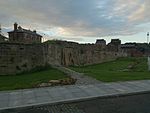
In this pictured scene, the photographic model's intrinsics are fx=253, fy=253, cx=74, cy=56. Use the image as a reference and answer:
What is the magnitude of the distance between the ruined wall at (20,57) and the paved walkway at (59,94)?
12112 millimetres

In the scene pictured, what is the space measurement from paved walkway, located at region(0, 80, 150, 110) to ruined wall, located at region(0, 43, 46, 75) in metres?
12.1

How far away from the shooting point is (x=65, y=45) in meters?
29.8

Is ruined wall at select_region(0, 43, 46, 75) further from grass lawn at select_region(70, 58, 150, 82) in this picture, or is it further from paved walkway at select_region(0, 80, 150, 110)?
paved walkway at select_region(0, 80, 150, 110)

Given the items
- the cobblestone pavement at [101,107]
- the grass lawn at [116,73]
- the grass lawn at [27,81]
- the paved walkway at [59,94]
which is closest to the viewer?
the cobblestone pavement at [101,107]

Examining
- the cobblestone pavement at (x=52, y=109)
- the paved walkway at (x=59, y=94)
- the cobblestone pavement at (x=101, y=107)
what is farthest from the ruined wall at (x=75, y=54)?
the cobblestone pavement at (x=52, y=109)

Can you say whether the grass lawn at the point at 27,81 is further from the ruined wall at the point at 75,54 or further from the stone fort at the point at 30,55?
the ruined wall at the point at 75,54

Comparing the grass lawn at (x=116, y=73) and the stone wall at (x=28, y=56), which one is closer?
the grass lawn at (x=116, y=73)

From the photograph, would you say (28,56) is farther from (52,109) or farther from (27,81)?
(52,109)

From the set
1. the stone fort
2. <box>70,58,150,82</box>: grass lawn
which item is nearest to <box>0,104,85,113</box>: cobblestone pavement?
<box>70,58,150,82</box>: grass lawn

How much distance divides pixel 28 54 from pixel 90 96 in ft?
49.1

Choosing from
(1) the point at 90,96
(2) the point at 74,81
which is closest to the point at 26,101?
(1) the point at 90,96

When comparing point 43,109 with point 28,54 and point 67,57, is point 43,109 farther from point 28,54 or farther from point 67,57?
point 67,57

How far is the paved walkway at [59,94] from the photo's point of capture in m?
9.34

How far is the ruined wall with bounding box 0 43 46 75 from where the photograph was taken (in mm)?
23141
